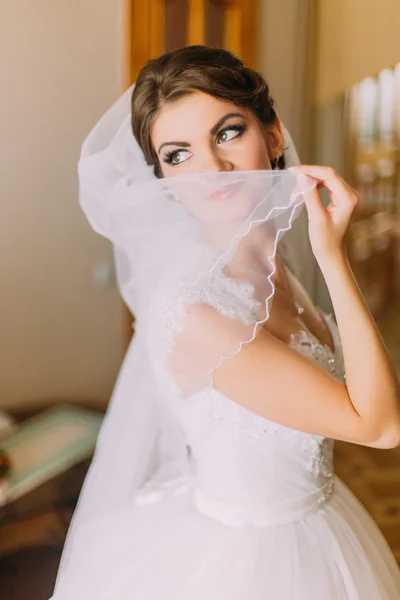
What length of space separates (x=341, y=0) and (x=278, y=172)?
6.26 feet

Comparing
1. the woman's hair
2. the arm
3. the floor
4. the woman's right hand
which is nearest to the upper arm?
the arm

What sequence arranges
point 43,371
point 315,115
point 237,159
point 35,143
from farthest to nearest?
point 315,115 → point 43,371 → point 35,143 → point 237,159

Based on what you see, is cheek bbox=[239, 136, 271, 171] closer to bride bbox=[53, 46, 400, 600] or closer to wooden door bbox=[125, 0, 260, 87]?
bride bbox=[53, 46, 400, 600]

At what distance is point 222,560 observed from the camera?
32.9 inches

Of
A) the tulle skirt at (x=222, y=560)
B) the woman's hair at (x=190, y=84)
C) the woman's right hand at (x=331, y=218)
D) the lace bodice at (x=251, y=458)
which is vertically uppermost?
the woman's hair at (x=190, y=84)

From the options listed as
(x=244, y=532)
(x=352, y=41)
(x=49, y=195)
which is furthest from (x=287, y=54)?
(x=244, y=532)

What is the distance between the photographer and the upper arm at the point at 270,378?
727mm

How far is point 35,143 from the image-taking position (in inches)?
69.2

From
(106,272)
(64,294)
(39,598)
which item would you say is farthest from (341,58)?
(39,598)

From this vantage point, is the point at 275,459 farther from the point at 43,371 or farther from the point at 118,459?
the point at 43,371

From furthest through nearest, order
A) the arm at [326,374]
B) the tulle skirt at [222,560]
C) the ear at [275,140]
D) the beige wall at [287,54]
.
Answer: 1. the beige wall at [287,54]
2. the ear at [275,140]
3. the tulle skirt at [222,560]
4. the arm at [326,374]

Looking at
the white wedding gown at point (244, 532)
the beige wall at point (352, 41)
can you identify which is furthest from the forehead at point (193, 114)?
the beige wall at point (352, 41)

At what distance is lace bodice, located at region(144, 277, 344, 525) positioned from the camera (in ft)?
2.81

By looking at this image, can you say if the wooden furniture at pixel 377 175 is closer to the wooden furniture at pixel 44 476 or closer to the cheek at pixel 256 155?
the wooden furniture at pixel 44 476
